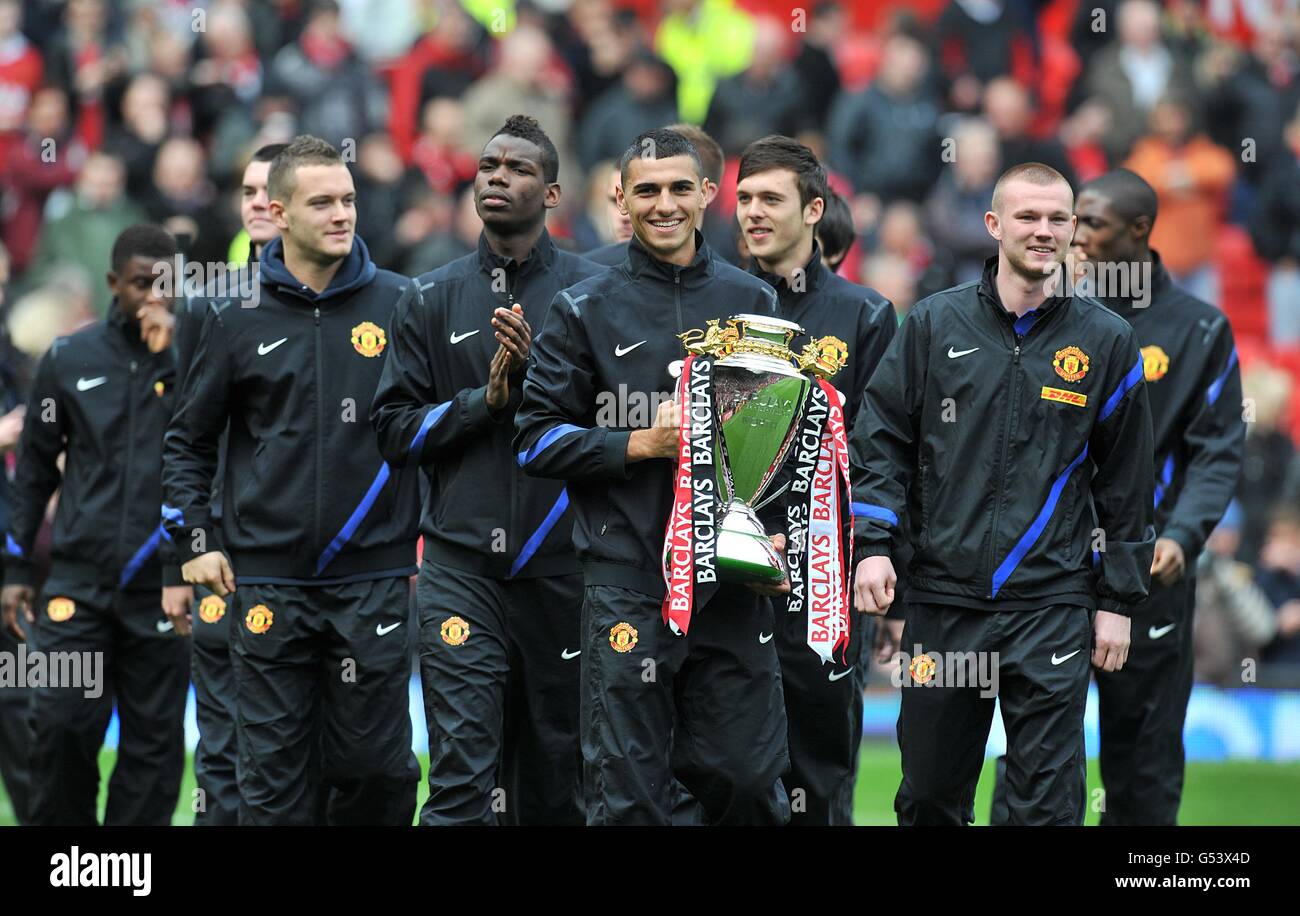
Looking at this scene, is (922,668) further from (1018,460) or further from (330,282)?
(330,282)

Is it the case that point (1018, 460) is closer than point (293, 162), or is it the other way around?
point (1018, 460)

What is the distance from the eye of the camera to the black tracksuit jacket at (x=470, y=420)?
7.60 metres

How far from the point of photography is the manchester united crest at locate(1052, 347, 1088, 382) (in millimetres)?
7195

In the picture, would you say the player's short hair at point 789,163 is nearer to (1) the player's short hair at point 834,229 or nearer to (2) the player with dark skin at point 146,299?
(1) the player's short hair at point 834,229

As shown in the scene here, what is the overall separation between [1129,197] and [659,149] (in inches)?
111

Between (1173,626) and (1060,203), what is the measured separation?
94.2 inches

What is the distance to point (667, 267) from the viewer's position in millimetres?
7164

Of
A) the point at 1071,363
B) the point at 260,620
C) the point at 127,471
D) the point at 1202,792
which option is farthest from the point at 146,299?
the point at 1202,792

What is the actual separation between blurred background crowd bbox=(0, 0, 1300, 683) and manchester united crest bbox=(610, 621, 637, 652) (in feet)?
27.3

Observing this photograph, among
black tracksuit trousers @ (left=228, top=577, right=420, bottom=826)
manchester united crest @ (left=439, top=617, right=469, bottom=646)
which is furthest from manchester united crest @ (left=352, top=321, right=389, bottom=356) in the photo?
manchester united crest @ (left=439, top=617, right=469, bottom=646)

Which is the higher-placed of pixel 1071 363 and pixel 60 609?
pixel 1071 363
